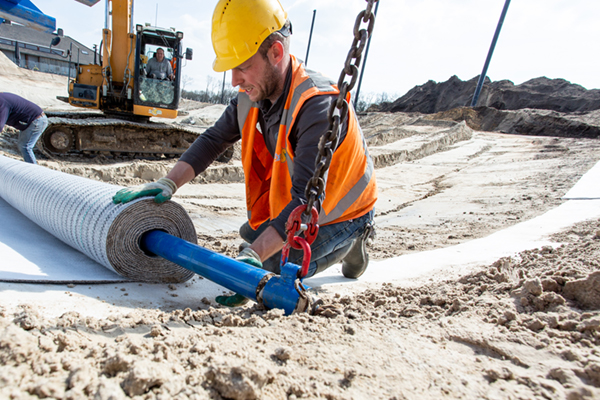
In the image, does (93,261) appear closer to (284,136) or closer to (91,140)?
(284,136)

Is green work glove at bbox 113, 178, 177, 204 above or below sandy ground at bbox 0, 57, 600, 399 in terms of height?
above

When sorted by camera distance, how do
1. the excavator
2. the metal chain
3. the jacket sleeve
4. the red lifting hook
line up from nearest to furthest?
the metal chain
the red lifting hook
the jacket sleeve
the excavator

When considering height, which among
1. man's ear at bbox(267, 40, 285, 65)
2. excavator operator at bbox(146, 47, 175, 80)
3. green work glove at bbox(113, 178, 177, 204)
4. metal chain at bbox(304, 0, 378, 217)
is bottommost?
green work glove at bbox(113, 178, 177, 204)

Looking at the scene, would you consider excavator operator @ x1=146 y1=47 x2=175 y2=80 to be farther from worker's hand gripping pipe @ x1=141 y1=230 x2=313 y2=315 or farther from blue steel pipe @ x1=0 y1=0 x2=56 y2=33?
worker's hand gripping pipe @ x1=141 y1=230 x2=313 y2=315

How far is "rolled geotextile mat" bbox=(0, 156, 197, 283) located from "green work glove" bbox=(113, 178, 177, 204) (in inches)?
1.6

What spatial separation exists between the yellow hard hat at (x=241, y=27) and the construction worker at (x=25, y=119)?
16.4ft

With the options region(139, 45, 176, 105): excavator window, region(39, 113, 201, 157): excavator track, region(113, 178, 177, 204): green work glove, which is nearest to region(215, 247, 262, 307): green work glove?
region(113, 178, 177, 204): green work glove

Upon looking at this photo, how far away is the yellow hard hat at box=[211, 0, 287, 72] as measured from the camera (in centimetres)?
230

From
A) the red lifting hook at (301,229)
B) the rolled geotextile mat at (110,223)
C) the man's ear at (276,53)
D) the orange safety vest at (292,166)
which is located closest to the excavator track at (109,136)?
the rolled geotextile mat at (110,223)

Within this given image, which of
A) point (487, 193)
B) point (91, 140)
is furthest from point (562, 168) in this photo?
point (91, 140)

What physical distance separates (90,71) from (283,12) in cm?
911

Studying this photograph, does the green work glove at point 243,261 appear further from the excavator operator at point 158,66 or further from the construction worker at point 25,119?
the excavator operator at point 158,66

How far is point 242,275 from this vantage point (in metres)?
2.05

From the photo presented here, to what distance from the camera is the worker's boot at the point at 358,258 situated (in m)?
3.13
